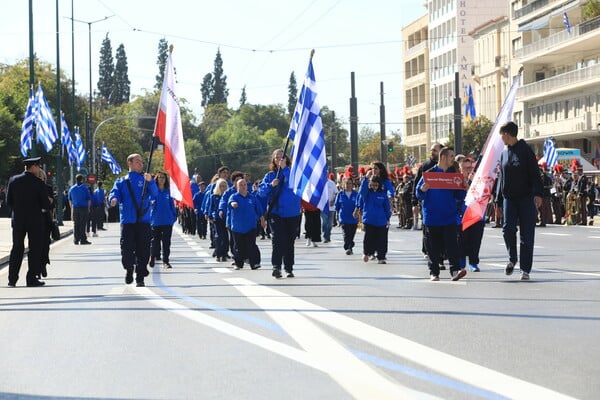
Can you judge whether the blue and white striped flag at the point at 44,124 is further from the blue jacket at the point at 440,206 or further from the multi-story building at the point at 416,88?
the multi-story building at the point at 416,88

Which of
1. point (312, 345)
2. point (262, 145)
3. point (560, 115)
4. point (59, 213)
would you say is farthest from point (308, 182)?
point (262, 145)

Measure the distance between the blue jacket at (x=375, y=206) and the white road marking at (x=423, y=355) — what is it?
7.90 m

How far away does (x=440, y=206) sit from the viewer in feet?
55.6

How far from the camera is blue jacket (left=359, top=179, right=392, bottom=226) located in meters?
21.8

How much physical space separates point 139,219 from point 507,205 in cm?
480

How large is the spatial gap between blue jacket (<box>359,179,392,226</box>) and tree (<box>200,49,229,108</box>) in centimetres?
17069

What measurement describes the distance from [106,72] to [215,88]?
17.6m

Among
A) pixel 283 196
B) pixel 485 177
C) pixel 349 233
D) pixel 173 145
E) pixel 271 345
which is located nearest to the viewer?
pixel 271 345

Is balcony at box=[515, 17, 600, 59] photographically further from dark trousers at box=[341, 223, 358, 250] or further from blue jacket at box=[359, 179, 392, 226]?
blue jacket at box=[359, 179, 392, 226]

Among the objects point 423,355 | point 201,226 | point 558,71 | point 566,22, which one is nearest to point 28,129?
point 201,226

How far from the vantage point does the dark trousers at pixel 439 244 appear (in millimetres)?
16703

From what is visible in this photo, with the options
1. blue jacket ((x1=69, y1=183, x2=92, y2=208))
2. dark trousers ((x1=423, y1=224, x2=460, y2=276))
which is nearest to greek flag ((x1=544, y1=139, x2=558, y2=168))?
blue jacket ((x1=69, y1=183, x2=92, y2=208))

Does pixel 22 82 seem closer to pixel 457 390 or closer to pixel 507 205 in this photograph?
pixel 507 205

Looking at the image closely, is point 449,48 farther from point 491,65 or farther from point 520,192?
point 520,192
